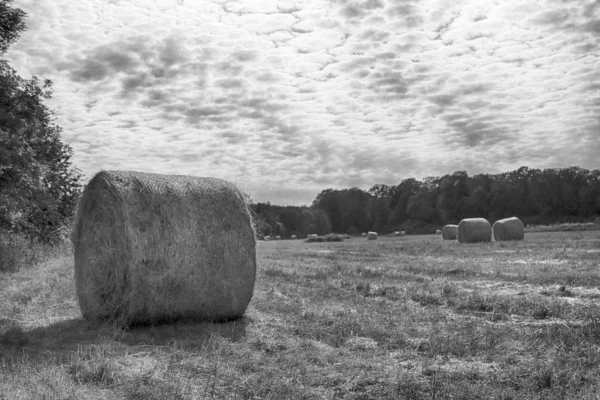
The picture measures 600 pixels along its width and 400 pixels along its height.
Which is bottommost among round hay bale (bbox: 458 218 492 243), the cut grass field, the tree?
the cut grass field

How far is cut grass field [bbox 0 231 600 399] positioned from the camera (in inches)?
209

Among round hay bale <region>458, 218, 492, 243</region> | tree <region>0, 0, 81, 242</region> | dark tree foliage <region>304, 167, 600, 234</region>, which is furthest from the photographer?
dark tree foliage <region>304, 167, 600, 234</region>

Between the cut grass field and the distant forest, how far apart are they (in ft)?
190

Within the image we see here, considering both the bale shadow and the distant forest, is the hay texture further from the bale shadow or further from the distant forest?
the distant forest

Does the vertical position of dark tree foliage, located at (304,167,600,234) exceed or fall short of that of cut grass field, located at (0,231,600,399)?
it exceeds it

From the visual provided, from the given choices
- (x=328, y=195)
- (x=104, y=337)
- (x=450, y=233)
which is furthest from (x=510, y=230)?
(x=328, y=195)

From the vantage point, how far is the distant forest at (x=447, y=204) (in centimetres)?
7831

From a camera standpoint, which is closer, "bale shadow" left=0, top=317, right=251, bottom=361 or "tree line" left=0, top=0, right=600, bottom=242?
"bale shadow" left=0, top=317, right=251, bottom=361

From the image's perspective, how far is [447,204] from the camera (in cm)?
9169

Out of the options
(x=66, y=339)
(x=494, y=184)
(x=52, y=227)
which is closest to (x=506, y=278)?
(x=66, y=339)

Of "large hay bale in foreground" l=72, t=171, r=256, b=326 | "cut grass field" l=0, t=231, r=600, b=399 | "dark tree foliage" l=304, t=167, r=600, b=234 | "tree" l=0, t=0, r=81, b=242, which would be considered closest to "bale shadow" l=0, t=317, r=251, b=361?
"cut grass field" l=0, t=231, r=600, b=399

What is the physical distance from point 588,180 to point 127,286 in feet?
273

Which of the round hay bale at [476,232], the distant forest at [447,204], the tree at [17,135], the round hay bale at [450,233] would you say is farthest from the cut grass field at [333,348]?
the distant forest at [447,204]

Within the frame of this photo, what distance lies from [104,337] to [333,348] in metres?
3.27
